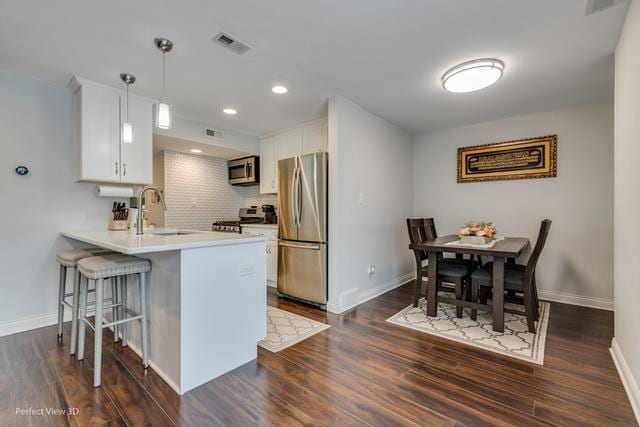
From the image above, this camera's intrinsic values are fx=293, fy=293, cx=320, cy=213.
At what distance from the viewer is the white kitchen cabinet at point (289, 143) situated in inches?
168

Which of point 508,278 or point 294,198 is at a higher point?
point 294,198

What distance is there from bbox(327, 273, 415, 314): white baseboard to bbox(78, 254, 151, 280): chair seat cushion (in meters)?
1.89

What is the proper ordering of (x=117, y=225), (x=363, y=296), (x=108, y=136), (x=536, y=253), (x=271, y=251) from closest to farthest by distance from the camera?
(x=536, y=253) < (x=108, y=136) < (x=117, y=225) < (x=363, y=296) < (x=271, y=251)

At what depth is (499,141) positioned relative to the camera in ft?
13.1

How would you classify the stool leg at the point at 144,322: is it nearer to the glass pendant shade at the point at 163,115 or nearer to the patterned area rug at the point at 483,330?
the glass pendant shade at the point at 163,115

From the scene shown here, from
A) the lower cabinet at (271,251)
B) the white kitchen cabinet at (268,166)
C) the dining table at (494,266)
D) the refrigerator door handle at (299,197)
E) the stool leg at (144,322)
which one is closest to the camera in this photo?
the stool leg at (144,322)

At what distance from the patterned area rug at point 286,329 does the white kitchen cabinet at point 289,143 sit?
2.29 m

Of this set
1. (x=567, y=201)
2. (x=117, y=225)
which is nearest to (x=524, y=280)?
(x=567, y=201)

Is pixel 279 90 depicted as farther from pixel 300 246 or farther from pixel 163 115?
pixel 300 246

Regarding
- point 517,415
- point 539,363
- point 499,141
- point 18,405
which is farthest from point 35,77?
point 499,141

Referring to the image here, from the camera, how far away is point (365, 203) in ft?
12.0

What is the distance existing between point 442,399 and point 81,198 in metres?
3.66

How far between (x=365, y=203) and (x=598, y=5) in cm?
247

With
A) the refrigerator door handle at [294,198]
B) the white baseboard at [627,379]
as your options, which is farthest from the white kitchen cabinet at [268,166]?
the white baseboard at [627,379]
